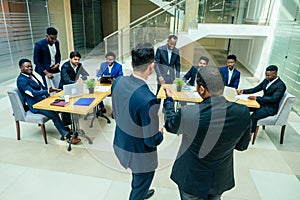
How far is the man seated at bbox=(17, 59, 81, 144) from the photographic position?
314 centimetres

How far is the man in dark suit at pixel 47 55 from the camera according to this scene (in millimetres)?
4078

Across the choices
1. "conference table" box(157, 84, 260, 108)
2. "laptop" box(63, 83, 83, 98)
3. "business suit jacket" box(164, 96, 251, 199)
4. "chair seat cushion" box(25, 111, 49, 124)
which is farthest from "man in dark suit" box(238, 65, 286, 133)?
"chair seat cushion" box(25, 111, 49, 124)

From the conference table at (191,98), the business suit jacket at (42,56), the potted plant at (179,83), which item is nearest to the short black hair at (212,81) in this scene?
the conference table at (191,98)

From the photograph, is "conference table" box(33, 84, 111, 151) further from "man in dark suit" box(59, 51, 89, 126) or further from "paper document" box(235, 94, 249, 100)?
"paper document" box(235, 94, 249, 100)

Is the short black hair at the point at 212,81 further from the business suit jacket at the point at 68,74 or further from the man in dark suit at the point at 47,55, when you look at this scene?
the man in dark suit at the point at 47,55

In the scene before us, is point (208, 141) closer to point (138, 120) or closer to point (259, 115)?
point (138, 120)

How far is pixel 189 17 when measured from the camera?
667 centimetres

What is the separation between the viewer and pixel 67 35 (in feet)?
28.5

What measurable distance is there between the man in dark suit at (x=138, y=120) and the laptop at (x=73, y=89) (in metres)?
1.66

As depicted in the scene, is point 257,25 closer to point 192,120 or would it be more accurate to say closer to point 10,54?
point 192,120

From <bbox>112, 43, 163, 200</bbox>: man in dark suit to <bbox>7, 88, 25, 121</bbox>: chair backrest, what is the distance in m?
2.13

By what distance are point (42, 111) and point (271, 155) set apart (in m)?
3.62

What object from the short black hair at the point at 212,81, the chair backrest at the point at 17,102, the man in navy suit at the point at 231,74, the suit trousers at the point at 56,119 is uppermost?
the short black hair at the point at 212,81

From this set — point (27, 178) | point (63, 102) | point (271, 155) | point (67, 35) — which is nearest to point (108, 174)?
point (27, 178)
